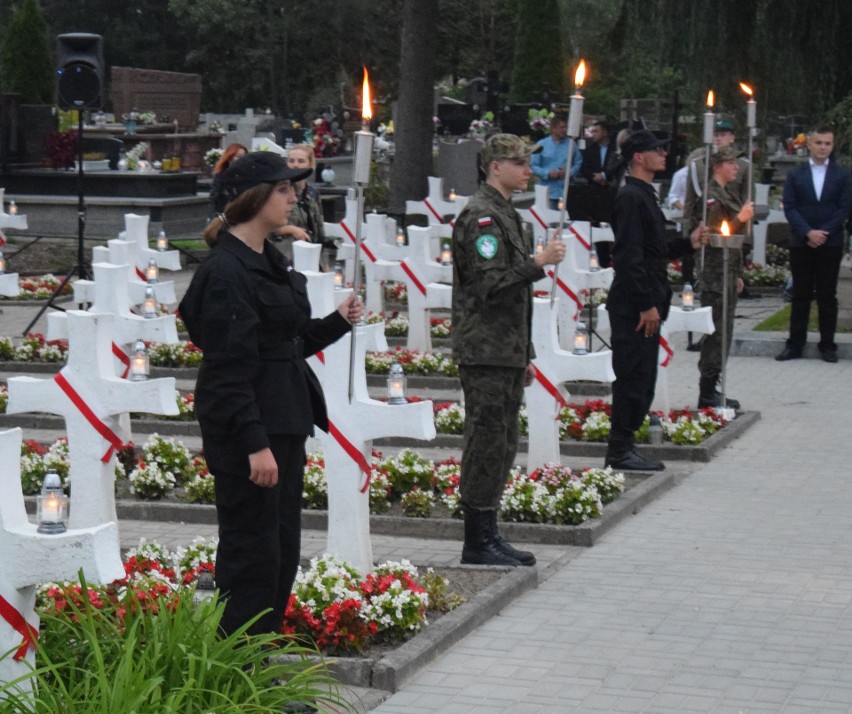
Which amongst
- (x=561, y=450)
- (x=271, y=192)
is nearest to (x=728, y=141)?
(x=561, y=450)

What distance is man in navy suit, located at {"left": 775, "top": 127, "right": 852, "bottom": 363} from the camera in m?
15.0

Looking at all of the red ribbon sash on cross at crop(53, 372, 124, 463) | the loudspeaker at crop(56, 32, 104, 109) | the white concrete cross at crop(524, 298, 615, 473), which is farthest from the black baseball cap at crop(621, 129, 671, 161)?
the loudspeaker at crop(56, 32, 104, 109)

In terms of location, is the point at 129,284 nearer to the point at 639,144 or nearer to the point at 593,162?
the point at 639,144

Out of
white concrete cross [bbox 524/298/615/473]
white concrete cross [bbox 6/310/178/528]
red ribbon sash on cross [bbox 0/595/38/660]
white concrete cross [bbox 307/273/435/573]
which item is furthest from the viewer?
white concrete cross [bbox 524/298/615/473]

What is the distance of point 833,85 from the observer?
20.3m

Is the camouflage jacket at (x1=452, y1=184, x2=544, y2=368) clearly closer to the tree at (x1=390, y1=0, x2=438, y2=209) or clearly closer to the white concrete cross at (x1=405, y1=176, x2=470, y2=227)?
the white concrete cross at (x1=405, y1=176, x2=470, y2=227)

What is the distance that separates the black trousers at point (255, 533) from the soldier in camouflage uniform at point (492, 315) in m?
2.04

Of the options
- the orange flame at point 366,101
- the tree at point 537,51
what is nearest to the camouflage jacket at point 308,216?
the orange flame at point 366,101

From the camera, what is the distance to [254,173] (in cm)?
573

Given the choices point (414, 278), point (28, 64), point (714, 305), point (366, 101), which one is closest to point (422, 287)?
point (414, 278)

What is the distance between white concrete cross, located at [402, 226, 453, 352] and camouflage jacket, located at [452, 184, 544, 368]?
657 cm

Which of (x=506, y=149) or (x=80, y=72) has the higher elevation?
(x=80, y=72)

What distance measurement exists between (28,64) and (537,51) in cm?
1792

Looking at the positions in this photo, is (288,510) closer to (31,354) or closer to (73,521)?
(73,521)
